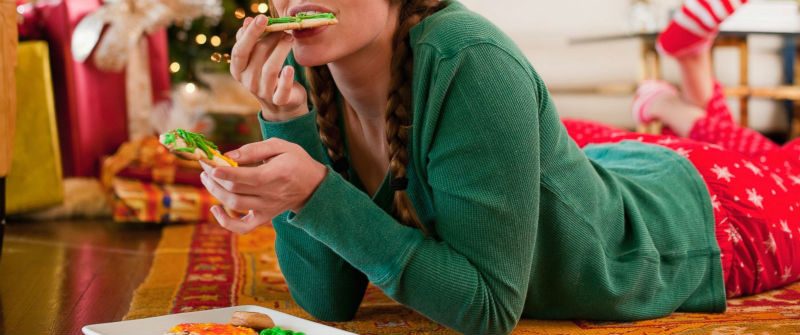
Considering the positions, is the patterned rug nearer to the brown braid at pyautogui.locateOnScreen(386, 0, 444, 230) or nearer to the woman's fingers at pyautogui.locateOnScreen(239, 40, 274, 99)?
the brown braid at pyautogui.locateOnScreen(386, 0, 444, 230)

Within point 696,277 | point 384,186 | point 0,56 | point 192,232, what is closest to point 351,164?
point 384,186

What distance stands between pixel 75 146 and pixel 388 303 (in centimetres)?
166

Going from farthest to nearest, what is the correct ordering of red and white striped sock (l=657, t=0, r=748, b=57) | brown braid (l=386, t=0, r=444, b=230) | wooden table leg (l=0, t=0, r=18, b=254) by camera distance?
red and white striped sock (l=657, t=0, r=748, b=57), wooden table leg (l=0, t=0, r=18, b=254), brown braid (l=386, t=0, r=444, b=230)

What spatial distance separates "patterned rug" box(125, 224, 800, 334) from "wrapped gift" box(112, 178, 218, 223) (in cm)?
43

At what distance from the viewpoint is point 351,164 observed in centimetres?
128

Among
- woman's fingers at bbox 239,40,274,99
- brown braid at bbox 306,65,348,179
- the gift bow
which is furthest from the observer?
the gift bow

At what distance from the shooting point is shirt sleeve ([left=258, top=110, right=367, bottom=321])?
1282 mm

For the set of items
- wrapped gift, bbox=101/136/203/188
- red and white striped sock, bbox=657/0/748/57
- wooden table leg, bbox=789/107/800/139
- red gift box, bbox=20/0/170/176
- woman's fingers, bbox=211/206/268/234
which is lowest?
wooden table leg, bbox=789/107/800/139

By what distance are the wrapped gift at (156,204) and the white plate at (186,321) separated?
4.73ft

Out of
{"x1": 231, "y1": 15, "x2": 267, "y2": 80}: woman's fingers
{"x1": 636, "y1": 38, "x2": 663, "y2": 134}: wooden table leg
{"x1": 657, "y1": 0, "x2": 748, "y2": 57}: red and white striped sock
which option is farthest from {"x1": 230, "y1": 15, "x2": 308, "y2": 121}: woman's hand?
{"x1": 636, "y1": 38, "x2": 663, "y2": 134}: wooden table leg

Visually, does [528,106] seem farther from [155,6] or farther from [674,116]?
[155,6]

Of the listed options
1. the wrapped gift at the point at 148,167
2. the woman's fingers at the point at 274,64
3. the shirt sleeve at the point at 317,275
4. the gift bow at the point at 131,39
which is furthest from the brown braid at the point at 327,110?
the gift bow at the point at 131,39

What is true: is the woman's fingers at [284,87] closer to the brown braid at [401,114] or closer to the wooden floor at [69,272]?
the brown braid at [401,114]

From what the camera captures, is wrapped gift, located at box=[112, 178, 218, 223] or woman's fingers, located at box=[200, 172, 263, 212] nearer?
woman's fingers, located at box=[200, 172, 263, 212]
